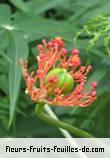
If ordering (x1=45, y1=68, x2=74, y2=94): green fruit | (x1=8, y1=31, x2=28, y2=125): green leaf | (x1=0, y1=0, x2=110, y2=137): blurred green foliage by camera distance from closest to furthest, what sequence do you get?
(x1=45, y1=68, x2=74, y2=94): green fruit
(x1=8, y1=31, x2=28, y2=125): green leaf
(x1=0, y1=0, x2=110, y2=137): blurred green foliage

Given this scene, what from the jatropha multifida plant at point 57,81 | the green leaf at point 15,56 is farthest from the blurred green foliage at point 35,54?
the jatropha multifida plant at point 57,81

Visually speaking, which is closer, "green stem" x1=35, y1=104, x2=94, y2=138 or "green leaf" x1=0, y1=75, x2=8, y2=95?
"green stem" x1=35, y1=104, x2=94, y2=138

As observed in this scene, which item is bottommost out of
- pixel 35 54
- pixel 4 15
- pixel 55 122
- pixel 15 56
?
pixel 55 122

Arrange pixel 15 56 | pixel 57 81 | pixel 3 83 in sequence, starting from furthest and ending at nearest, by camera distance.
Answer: pixel 3 83, pixel 15 56, pixel 57 81

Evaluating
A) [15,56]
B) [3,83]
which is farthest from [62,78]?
[3,83]

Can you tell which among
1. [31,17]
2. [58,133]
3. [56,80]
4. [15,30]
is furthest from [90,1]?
[56,80]

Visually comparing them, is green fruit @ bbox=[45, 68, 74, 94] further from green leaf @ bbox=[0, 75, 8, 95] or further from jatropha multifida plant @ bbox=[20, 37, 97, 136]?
green leaf @ bbox=[0, 75, 8, 95]

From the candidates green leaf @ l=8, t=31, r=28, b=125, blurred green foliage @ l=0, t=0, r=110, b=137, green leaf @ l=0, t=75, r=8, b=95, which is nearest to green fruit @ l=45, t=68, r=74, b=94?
green leaf @ l=8, t=31, r=28, b=125

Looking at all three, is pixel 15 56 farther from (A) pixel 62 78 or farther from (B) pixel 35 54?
(A) pixel 62 78
